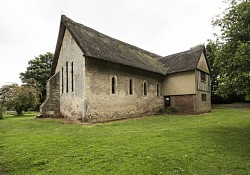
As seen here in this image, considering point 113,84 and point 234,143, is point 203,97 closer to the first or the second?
point 113,84

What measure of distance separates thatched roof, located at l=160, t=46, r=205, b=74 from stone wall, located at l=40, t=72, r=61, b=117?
1473 centimetres

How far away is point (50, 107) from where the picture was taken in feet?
76.4

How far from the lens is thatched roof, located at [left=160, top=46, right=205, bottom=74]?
27.6m

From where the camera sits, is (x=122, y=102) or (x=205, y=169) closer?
(x=205, y=169)

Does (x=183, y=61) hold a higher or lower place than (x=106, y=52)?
higher

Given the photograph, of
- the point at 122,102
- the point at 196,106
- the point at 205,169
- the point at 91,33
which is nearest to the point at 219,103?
the point at 196,106

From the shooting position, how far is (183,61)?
1164 inches

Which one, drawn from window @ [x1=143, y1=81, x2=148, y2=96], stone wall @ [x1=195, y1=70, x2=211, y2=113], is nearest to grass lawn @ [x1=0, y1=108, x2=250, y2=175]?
window @ [x1=143, y1=81, x2=148, y2=96]

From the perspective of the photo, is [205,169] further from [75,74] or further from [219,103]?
[219,103]

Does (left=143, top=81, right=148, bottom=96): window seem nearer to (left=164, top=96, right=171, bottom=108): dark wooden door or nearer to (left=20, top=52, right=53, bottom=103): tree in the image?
(left=164, top=96, right=171, bottom=108): dark wooden door

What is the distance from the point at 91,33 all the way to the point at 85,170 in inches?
766

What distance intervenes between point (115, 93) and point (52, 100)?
24.6 feet

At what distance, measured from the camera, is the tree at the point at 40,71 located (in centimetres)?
4816

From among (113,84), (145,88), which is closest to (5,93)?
(113,84)
